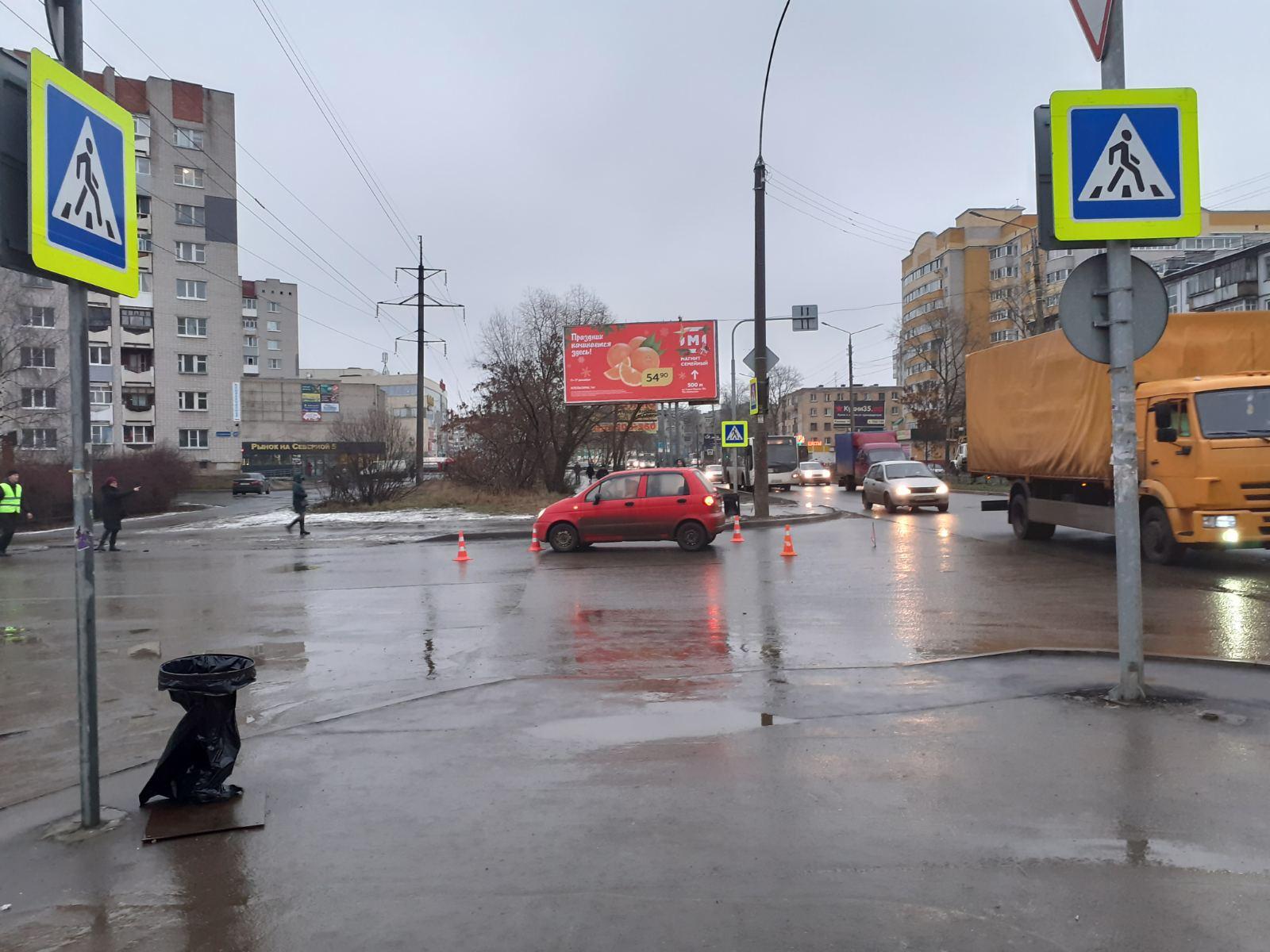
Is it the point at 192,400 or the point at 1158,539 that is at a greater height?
the point at 192,400

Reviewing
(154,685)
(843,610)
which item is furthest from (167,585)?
(843,610)

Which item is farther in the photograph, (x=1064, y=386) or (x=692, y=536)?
(x=692, y=536)

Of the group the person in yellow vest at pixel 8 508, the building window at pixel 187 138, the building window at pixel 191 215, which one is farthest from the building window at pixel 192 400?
the person in yellow vest at pixel 8 508

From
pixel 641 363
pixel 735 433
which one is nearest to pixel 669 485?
pixel 735 433

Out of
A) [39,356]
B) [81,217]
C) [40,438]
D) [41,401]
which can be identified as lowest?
[81,217]

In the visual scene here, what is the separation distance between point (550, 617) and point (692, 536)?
7.44m

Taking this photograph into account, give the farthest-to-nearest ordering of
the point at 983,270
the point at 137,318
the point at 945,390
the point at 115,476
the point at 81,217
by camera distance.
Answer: the point at 983,270 < the point at 137,318 < the point at 945,390 < the point at 115,476 < the point at 81,217

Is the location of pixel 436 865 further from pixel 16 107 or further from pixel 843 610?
pixel 843 610

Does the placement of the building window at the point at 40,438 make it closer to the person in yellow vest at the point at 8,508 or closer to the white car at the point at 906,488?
the person in yellow vest at the point at 8,508

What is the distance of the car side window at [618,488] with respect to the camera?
18453 millimetres

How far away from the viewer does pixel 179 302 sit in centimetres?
6881

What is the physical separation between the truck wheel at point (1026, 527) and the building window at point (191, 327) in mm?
65481

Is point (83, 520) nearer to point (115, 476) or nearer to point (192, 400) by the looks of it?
point (115, 476)

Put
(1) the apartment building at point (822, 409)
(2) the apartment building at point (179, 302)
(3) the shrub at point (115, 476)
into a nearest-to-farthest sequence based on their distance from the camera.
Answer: (3) the shrub at point (115, 476), (2) the apartment building at point (179, 302), (1) the apartment building at point (822, 409)
